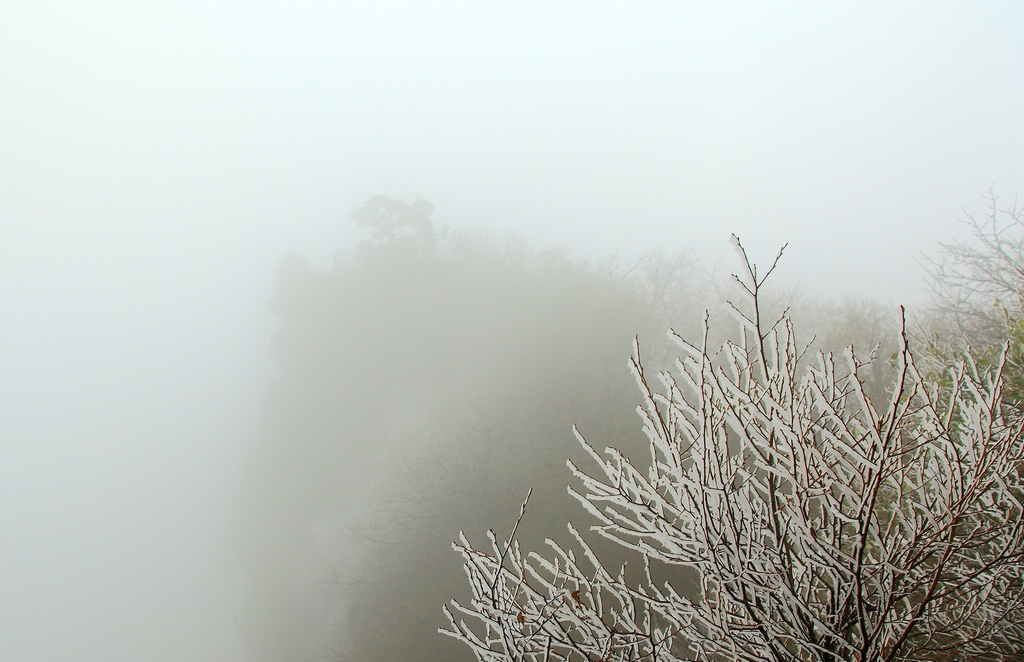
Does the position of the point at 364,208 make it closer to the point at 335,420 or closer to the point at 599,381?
the point at 335,420

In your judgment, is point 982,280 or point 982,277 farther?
point 982,277

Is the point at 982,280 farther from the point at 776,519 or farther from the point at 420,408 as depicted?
the point at 420,408

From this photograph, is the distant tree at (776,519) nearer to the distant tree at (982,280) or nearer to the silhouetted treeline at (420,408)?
the distant tree at (982,280)

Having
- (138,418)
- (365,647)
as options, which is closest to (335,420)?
(365,647)

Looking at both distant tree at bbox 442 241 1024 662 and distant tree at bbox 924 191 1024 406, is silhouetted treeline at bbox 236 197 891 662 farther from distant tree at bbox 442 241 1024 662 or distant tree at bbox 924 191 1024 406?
distant tree at bbox 442 241 1024 662

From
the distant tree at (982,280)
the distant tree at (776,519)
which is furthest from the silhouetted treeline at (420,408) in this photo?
the distant tree at (776,519)

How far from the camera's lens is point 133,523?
1673 cm

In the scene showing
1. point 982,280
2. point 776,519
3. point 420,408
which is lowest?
point 420,408

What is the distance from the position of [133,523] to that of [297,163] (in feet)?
91.0

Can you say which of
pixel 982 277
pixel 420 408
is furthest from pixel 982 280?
pixel 420 408

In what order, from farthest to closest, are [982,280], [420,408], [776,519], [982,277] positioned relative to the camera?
[420,408], [982,277], [982,280], [776,519]

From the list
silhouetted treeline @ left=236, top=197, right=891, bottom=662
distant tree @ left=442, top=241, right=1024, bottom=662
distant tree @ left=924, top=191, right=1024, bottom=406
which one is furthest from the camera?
silhouetted treeline @ left=236, top=197, right=891, bottom=662

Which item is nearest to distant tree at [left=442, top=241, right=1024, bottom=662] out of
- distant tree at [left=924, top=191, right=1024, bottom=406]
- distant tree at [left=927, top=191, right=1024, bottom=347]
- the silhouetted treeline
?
distant tree at [left=924, top=191, right=1024, bottom=406]

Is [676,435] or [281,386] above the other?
[676,435]
